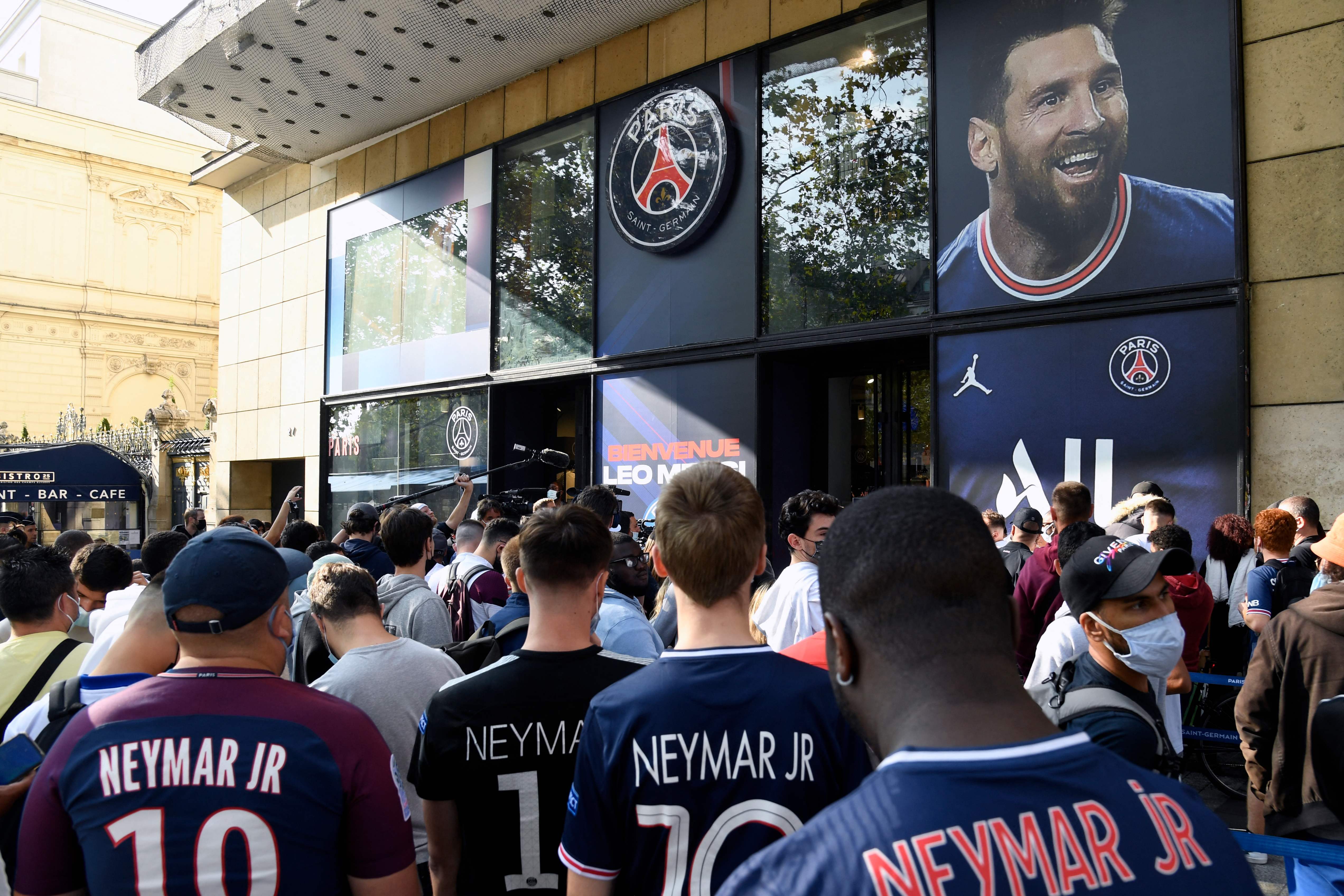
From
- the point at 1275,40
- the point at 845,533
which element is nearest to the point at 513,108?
the point at 1275,40

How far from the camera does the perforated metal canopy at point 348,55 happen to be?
12641 mm

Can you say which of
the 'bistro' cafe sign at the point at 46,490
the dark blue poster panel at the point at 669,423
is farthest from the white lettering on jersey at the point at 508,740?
the 'bistro' cafe sign at the point at 46,490

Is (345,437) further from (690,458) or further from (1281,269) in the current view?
(1281,269)

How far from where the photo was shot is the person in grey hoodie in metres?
4.61

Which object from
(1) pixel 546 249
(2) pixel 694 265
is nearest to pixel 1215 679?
(2) pixel 694 265

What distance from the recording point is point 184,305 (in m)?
42.9

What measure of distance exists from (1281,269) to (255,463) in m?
20.0

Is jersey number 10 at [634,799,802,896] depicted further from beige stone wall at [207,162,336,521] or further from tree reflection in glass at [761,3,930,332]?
beige stone wall at [207,162,336,521]

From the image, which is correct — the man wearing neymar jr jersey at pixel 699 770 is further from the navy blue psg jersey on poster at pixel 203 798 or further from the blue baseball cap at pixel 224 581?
the blue baseball cap at pixel 224 581

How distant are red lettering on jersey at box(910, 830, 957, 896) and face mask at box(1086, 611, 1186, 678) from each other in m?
2.03

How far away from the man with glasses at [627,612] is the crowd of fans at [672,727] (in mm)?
16

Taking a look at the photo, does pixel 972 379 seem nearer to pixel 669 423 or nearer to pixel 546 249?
pixel 669 423

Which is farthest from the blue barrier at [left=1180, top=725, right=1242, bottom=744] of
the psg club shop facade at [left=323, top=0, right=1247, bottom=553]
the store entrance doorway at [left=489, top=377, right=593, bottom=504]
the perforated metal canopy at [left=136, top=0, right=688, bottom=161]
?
the perforated metal canopy at [left=136, top=0, right=688, bottom=161]

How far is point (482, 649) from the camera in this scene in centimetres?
357
